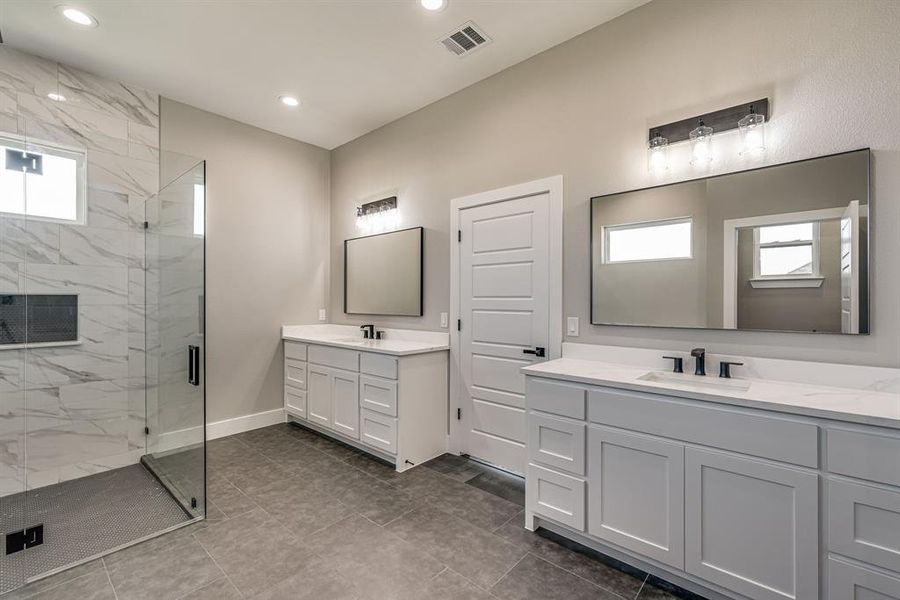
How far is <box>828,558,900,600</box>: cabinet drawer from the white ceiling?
2.90m

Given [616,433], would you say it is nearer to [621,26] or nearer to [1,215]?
[621,26]

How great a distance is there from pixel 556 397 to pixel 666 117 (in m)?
1.74

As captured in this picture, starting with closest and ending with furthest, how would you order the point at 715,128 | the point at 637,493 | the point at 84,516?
the point at 637,493, the point at 715,128, the point at 84,516

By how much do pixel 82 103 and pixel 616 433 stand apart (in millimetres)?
4367

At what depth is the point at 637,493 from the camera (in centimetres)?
188

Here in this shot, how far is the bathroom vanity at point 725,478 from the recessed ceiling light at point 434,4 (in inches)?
88.7

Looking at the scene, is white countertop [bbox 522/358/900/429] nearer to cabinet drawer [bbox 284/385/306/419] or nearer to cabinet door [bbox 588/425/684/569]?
cabinet door [bbox 588/425/684/569]

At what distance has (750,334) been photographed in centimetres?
202

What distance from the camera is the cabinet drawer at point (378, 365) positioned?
3.04 metres

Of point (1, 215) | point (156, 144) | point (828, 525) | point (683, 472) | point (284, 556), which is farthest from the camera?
point (156, 144)

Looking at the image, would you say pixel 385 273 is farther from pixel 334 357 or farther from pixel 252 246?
pixel 252 246

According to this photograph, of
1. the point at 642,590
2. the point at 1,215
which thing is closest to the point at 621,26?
the point at 642,590

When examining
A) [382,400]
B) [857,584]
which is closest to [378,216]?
[382,400]

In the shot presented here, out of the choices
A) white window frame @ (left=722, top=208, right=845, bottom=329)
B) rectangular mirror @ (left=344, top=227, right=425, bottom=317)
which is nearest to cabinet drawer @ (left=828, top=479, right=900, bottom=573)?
white window frame @ (left=722, top=208, right=845, bottom=329)
